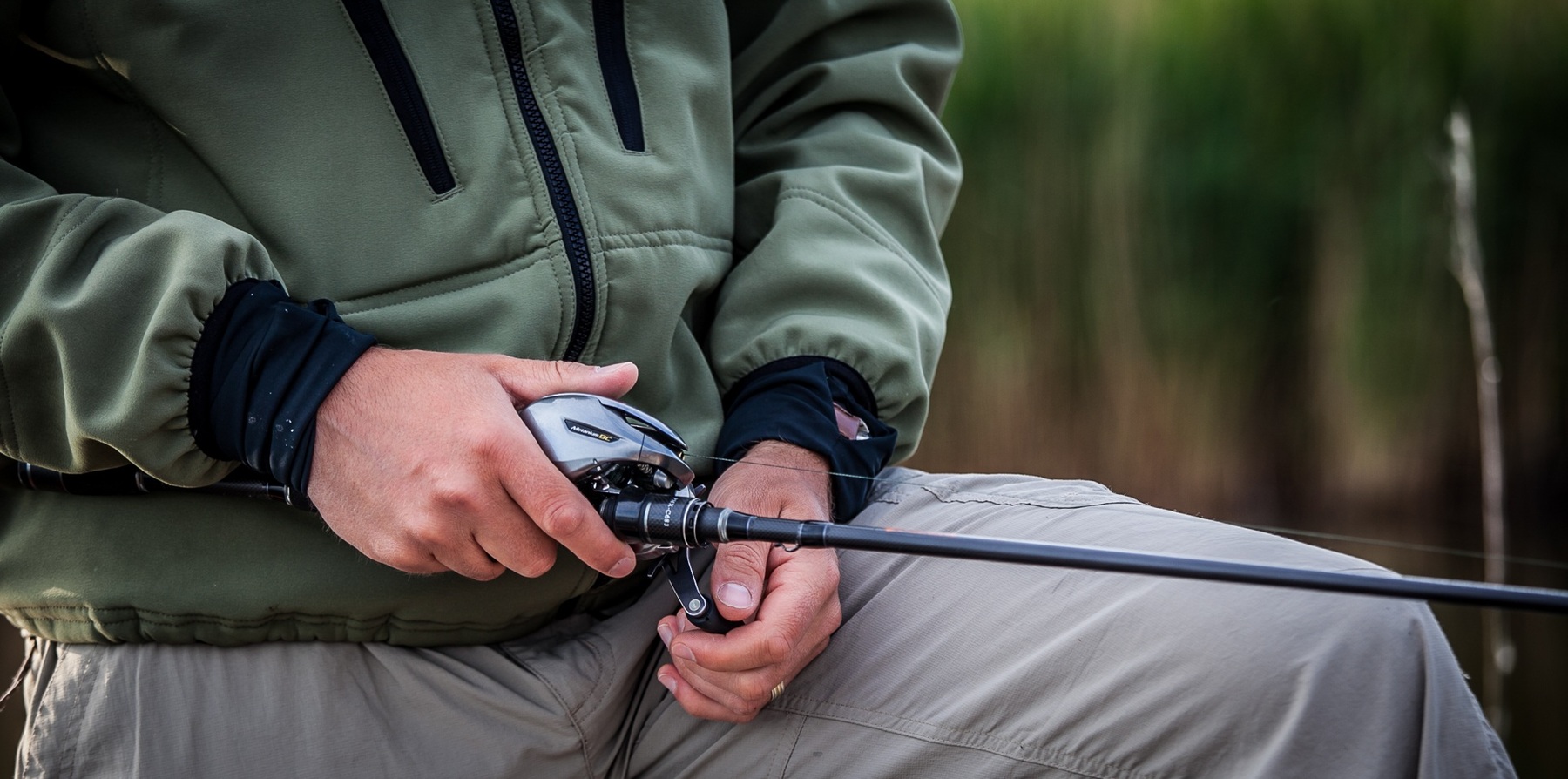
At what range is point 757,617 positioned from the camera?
37.3 inches

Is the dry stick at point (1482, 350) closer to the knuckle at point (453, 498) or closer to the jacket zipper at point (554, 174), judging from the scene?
the jacket zipper at point (554, 174)

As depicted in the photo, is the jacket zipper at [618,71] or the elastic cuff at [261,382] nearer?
the elastic cuff at [261,382]

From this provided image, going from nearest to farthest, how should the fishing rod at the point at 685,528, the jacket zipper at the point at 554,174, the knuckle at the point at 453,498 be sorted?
the fishing rod at the point at 685,528 → the knuckle at the point at 453,498 → the jacket zipper at the point at 554,174

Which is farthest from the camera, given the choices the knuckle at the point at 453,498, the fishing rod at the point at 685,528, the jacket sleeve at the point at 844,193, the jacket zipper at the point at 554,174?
the jacket sleeve at the point at 844,193

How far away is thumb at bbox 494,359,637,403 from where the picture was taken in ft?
2.91

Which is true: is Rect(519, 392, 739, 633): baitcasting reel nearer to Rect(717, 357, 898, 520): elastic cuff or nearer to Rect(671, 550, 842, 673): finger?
Rect(671, 550, 842, 673): finger

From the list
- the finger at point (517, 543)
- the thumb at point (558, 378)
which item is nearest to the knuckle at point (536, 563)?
the finger at point (517, 543)

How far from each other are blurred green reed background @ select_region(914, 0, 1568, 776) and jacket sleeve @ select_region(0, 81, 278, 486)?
1.24 m

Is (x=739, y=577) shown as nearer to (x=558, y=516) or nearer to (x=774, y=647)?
(x=774, y=647)

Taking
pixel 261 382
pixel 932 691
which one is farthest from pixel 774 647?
pixel 261 382

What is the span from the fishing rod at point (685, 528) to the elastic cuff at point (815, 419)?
0.58 feet

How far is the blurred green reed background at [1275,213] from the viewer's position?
2.02m

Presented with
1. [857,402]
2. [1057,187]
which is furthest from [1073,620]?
[1057,187]

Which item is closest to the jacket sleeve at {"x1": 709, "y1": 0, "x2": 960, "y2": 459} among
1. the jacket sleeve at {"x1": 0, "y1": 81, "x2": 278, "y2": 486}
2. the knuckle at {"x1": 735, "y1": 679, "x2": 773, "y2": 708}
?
the knuckle at {"x1": 735, "y1": 679, "x2": 773, "y2": 708}
